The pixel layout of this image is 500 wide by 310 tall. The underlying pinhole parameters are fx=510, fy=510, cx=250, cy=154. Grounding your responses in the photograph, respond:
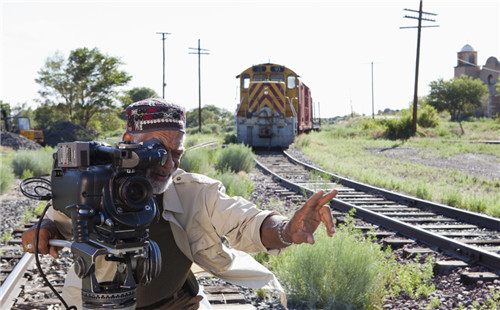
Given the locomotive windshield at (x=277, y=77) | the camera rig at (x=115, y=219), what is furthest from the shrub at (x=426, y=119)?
the camera rig at (x=115, y=219)

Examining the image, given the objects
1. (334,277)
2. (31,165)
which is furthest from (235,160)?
(334,277)

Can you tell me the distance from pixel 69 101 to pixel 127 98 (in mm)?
4952

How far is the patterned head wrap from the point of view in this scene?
101 inches

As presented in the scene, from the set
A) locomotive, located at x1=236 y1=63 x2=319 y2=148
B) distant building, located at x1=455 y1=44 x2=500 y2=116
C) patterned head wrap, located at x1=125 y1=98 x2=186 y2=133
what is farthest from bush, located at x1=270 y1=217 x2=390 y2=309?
distant building, located at x1=455 y1=44 x2=500 y2=116

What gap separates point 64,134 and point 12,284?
2611 cm

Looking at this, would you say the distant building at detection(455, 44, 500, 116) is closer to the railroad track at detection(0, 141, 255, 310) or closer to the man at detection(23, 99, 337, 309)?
the railroad track at detection(0, 141, 255, 310)

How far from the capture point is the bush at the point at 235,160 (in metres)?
13.5

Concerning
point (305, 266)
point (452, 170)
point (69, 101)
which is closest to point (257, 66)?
point (452, 170)

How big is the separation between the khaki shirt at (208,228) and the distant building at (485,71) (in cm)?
5900

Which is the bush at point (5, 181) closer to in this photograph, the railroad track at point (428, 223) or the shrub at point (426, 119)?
the railroad track at point (428, 223)

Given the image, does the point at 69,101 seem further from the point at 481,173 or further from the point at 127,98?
the point at 481,173

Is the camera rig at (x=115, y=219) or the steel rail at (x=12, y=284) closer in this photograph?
the camera rig at (x=115, y=219)

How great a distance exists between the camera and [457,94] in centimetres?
5581

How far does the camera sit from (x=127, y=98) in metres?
45.0
